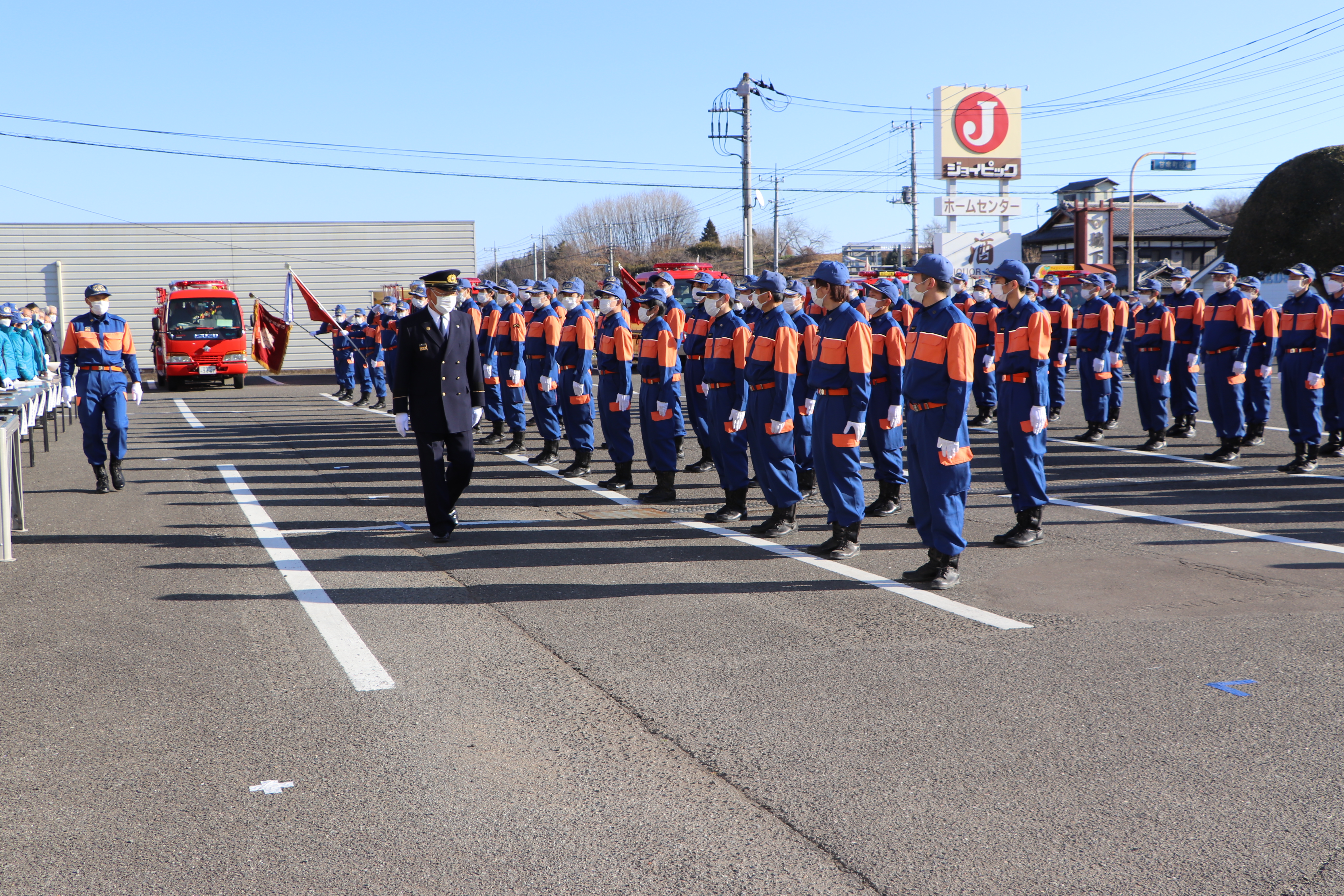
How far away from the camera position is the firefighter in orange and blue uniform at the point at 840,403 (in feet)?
25.7

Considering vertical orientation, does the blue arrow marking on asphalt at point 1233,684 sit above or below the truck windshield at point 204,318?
below

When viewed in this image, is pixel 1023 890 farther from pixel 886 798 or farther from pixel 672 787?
pixel 672 787

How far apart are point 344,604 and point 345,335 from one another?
20.8 m

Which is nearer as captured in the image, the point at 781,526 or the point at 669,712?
the point at 669,712

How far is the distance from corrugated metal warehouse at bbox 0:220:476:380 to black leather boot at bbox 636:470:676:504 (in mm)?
31938

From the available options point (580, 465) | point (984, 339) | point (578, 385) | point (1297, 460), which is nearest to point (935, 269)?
point (578, 385)

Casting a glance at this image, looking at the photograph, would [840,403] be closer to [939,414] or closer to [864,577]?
[939,414]

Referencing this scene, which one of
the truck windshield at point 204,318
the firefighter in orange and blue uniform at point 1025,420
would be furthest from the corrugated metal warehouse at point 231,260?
the firefighter in orange and blue uniform at point 1025,420

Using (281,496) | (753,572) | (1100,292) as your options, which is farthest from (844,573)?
(1100,292)

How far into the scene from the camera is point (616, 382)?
36.9 feet

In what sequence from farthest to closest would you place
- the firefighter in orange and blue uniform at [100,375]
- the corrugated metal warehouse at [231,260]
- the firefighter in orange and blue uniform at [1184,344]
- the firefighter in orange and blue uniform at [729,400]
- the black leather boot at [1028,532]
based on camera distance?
the corrugated metal warehouse at [231,260], the firefighter in orange and blue uniform at [1184,344], the firefighter in orange and blue uniform at [100,375], the firefighter in orange and blue uniform at [729,400], the black leather boot at [1028,532]

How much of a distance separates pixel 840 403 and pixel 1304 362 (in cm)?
Result: 766

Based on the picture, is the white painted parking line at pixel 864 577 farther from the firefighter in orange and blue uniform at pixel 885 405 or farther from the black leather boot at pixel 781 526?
the firefighter in orange and blue uniform at pixel 885 405

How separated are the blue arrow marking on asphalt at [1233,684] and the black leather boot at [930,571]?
2.22m
